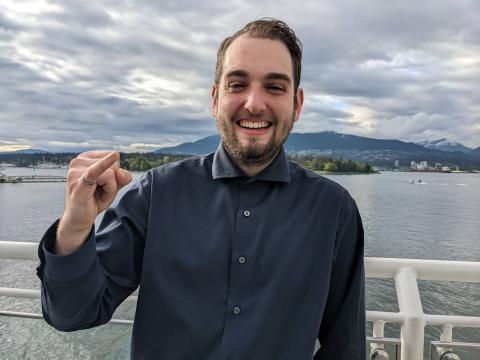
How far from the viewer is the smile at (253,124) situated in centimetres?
141

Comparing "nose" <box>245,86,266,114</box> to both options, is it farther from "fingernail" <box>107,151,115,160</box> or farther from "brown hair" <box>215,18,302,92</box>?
"fingernail" <box>107,151,115,160</box>

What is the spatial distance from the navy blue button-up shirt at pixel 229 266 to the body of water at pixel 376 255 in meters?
0.52

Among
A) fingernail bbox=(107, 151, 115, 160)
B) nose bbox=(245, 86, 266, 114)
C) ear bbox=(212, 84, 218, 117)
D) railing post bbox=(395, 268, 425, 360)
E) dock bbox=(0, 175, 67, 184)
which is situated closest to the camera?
fingernail bbox=(107, 151, 115, 160)

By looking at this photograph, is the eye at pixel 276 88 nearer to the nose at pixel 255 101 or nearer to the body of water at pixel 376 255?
the nose at pixel 255 101

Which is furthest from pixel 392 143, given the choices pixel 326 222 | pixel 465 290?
pixel 326 222

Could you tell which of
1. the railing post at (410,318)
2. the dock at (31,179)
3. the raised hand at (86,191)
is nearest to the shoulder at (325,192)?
the railing post at (410,318)

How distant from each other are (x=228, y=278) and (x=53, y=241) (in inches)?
21.0

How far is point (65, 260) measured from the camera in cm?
108

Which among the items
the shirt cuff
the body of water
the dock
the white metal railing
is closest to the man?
the shirt cuff

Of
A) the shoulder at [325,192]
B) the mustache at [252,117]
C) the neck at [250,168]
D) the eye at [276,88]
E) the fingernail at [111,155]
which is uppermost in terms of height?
the eye at [276,88]

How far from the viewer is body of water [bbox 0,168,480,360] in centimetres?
198

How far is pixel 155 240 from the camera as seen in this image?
1.33 metres

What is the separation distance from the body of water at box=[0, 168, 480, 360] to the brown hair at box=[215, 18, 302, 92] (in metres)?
1.15

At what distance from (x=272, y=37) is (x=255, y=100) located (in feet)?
0.86
